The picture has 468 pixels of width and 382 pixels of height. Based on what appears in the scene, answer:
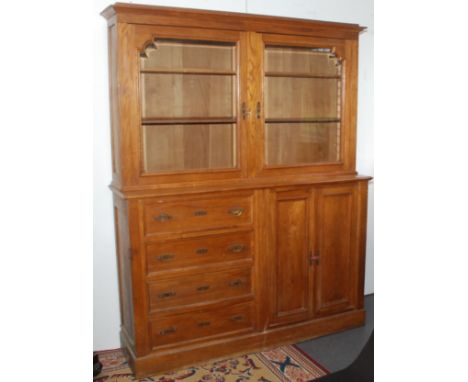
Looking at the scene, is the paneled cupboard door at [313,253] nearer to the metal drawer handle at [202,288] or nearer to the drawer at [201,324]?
the drawer at [201,324]

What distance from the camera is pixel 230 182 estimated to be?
9.62ft

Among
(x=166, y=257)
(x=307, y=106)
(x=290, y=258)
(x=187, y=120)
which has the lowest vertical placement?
(x=290, y=258)

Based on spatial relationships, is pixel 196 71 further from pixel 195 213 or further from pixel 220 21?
pixel 195 213

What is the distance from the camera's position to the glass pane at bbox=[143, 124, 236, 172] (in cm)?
288

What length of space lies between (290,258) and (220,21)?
1.51m

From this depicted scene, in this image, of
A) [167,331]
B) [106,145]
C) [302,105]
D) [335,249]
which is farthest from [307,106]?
[167,331]

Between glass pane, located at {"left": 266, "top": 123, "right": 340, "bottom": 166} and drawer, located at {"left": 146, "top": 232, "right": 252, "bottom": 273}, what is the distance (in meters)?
0.58

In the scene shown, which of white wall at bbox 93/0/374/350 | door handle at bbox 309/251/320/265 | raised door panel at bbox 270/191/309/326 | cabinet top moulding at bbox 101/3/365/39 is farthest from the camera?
door handle at bbox 309/251/320/265

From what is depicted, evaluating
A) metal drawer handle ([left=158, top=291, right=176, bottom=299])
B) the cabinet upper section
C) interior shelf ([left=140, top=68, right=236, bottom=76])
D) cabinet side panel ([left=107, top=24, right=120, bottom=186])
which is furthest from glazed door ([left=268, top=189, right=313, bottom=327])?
cabinet side panel ([left=107, top=24, right=120, bottom=186])

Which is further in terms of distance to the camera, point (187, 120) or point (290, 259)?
point (290, 259)

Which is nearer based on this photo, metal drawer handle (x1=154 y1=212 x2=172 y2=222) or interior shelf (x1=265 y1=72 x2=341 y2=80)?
metal drawer handle (x1=154 y1=212 x2=172 y2=222)

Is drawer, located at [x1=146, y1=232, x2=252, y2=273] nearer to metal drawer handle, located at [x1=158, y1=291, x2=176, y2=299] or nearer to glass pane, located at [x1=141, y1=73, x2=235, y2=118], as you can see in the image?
metal drawer handle, located at [x1=158, y1=291, x2=176, y2=299]
